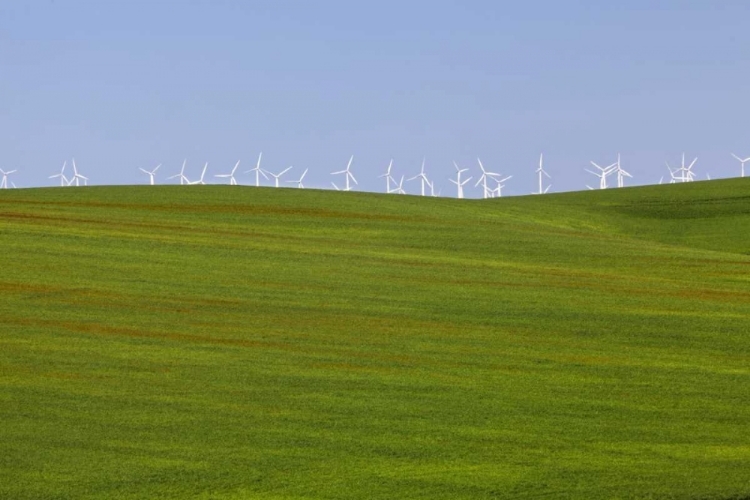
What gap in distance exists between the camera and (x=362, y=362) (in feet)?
40.4

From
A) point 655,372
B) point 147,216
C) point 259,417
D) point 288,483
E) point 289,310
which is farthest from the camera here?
point 147,216

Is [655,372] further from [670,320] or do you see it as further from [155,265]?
[155,265]

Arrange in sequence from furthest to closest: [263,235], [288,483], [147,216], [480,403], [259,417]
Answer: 1. [147,216]
2. [263,235]
3. [480,403]
4. [259,417]
5. [288,483]

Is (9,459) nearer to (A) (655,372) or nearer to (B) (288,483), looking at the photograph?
(B) (288,483)

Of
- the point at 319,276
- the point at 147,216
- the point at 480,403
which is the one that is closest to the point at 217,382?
the point at 480,403

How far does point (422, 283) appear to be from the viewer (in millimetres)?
16969

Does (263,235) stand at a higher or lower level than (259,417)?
higher

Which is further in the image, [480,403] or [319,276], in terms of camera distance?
[319,276]

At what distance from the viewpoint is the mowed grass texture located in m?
8.77

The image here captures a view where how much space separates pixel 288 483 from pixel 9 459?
6.72 feet

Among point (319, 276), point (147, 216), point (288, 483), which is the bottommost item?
point (288, 483)

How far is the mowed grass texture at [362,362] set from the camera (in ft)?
28.8

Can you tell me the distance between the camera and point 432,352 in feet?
42.5

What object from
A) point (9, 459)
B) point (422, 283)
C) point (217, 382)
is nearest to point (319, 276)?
point (422, 283)
